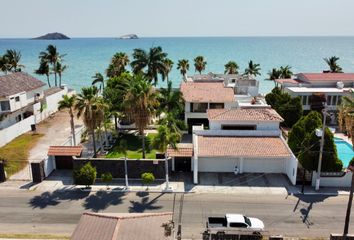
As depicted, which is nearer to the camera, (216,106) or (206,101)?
(206,101)

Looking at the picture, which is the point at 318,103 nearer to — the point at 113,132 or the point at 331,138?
the point at 331,138

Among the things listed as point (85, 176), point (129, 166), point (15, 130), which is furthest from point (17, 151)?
point (129, 166)

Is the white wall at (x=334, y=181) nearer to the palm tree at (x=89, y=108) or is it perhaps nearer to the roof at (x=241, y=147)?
the roof at (x=241, y=147)

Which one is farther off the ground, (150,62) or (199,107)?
(150,62)

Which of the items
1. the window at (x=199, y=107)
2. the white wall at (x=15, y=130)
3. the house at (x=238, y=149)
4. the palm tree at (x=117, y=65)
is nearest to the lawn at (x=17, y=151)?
Answer: the white wall at (x=15, y=130)

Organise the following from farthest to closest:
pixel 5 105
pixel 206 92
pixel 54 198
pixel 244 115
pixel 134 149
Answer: pixel 206 92, pixel 5 105, pixel 134 149, pixel 244 115, pixel 54 198

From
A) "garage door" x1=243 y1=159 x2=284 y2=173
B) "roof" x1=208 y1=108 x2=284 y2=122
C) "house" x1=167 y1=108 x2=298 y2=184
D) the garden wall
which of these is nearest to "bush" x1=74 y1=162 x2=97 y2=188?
the garden wall

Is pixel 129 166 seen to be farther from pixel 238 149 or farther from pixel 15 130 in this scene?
pixel 15 130
